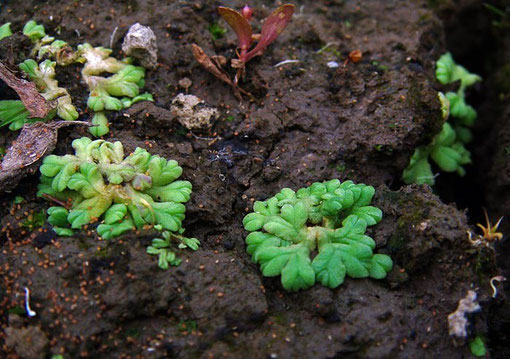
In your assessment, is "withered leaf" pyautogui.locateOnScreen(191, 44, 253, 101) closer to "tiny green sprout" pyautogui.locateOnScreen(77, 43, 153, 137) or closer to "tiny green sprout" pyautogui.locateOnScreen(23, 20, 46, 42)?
"tiny green sprout" pyautogui.locateOnScreen(77, 43, 153, 137)

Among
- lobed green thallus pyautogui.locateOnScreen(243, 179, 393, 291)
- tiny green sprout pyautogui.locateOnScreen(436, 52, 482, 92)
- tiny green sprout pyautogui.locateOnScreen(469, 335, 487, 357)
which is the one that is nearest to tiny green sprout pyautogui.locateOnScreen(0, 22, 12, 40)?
lobed green thallus pyautogui.locateOnScreen(243, 179, 393, 291)

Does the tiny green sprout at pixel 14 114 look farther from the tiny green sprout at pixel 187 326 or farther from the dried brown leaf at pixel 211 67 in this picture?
the tiny green sprout at pixel 187 326

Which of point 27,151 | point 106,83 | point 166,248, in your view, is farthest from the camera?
point 106,83

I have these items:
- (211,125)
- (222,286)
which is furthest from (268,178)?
(222,286)

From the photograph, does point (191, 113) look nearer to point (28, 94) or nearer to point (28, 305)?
point (28, 94)

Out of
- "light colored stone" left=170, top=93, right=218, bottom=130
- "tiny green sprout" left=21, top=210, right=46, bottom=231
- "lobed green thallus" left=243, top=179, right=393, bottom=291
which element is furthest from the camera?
"light colored stone" left=170, top=93, right=218, bottom=130

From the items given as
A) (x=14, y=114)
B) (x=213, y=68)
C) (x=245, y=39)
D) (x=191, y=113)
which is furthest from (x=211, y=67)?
(x=14, y=114)

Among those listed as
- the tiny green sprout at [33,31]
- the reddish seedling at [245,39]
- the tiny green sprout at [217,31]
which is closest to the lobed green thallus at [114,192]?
the reddish seedling at [245,39]
